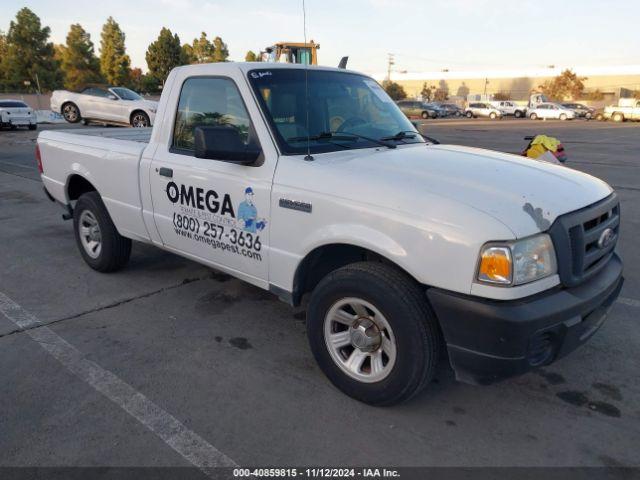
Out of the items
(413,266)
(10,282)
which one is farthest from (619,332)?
(10,282)

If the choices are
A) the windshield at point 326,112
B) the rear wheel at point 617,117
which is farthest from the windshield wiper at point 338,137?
the rear wheel at point 617,117

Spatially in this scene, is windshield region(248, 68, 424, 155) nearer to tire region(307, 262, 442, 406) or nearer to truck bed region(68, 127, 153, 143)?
tire region(307, 262, 442, 406)

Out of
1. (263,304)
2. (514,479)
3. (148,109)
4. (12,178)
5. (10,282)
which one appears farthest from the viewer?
(148,109)

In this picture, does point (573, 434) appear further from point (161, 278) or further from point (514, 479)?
point (161, 278)

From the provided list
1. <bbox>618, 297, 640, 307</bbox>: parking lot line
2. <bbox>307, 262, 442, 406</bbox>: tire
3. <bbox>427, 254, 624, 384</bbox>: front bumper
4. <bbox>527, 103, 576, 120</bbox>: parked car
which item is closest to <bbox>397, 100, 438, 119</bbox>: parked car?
<bbox>527, 103, 576, 120</bbox>: parked car

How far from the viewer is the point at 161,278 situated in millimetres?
4984

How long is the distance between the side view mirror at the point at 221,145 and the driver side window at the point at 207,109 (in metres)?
0.21

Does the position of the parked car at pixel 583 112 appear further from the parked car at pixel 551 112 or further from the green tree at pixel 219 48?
the green tree at pixel 219 48

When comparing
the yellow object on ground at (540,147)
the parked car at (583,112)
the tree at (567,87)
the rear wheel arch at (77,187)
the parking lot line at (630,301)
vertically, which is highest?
the tree at (567,87)

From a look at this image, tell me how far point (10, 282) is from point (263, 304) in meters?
2.52

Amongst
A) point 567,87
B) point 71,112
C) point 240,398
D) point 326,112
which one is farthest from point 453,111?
point 240,398

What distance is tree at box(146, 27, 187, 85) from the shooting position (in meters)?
49.0

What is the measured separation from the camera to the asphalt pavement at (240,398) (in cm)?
259

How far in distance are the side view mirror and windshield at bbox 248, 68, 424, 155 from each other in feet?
0.78
